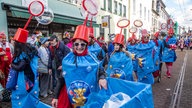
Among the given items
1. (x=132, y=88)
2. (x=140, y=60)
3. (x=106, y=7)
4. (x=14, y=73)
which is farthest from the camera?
(x=106, y=7)

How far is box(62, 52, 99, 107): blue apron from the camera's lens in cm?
291

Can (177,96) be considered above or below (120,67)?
below

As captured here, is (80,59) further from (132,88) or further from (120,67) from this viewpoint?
(120,67)

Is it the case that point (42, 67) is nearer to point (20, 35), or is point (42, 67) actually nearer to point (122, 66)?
point (20, 35)

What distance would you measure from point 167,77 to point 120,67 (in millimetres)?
5030

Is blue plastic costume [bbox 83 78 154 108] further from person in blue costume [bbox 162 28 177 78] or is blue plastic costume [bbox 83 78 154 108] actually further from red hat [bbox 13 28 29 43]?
person in blue costume [bbox 162 28 177 78]

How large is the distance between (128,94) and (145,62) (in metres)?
4.24

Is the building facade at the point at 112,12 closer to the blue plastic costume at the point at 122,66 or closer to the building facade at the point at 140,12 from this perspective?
the building facade at the point at 140,12

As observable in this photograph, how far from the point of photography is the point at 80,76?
9.57ft

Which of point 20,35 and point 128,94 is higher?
point 20,35

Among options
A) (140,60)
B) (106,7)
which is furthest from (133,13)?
(140,60)

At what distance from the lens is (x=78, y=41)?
9.98 ft

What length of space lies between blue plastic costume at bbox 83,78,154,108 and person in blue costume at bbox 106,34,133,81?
181 centimetres

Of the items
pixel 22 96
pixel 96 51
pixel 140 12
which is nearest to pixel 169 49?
pixel 96 51
